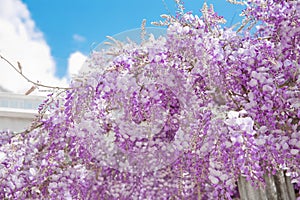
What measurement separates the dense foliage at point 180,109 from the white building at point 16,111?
19.4 ft

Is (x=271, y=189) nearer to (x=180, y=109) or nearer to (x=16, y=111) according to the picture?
(x=180, y=109)

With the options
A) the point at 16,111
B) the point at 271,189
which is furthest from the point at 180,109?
the point at 16,111

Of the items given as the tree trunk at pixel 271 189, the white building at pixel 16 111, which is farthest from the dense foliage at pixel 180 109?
the white building at pixel 16 111

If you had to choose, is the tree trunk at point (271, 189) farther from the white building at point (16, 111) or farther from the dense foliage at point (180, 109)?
the white building at point (16, 111)

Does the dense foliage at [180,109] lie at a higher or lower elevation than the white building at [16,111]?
lower

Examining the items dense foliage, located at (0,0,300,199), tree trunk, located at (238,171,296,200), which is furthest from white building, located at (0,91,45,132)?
tree trunk, located at (238,171,296,200)

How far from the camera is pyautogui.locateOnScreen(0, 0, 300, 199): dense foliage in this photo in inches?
77.0

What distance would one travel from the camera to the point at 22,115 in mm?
8367

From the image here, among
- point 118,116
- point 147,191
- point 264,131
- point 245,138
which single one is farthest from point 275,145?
point 147,191

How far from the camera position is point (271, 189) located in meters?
2.46

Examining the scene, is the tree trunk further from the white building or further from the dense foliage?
the white building

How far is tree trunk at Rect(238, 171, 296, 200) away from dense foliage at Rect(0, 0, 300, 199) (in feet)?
0.72

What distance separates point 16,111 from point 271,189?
6760 mm

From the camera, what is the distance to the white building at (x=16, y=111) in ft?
27.2
